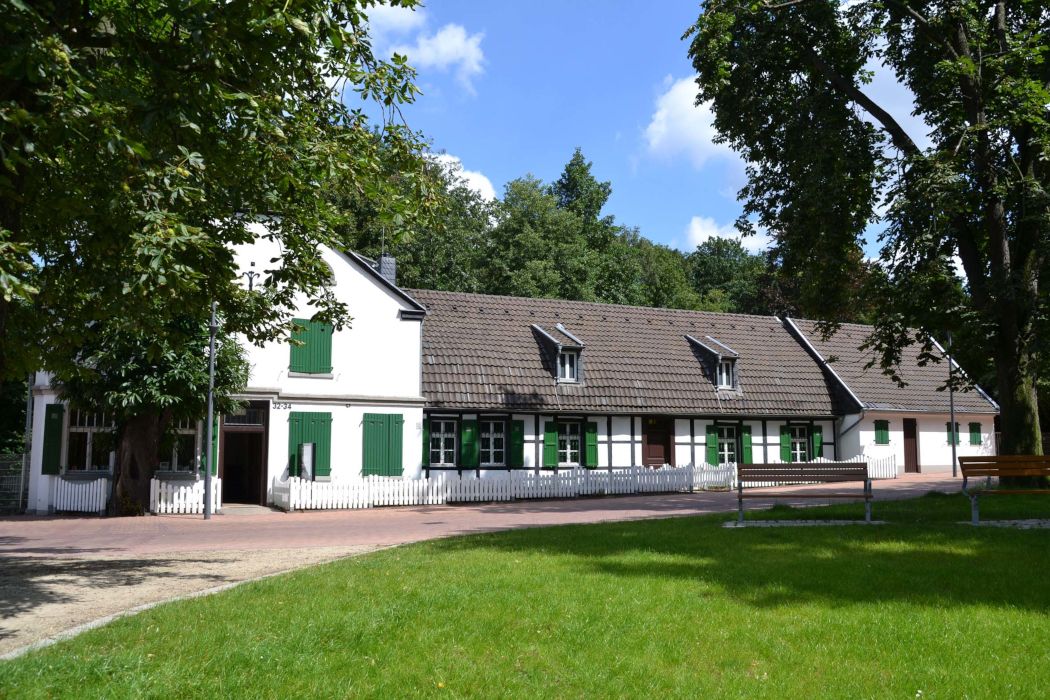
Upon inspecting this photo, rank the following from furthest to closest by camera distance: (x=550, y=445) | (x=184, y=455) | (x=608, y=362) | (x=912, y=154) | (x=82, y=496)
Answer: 1. (x=608, y=362)
2. (x=550, y=445)
3. (x=184, y=455)
4. (x=82, y=496)
5. (x=912, y=154)

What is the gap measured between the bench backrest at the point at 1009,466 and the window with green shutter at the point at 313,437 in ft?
50.7

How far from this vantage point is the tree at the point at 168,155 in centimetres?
658

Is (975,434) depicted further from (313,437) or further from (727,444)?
(313,437)

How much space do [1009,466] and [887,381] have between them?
67.9ft

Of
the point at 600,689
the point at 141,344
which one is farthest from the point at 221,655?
the point at 141,344

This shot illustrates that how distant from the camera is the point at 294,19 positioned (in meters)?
6.62

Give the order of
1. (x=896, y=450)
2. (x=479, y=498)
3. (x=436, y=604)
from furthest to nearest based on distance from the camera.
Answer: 1. (x=896, y=450)
2. (x=479, y=498)
3. (x=436, y=604)

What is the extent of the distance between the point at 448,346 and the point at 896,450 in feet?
58.1

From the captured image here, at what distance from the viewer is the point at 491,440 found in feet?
85.0

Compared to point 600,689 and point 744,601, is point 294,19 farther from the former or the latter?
point 744,601

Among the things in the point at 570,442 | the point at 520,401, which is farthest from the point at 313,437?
the point at 570,442

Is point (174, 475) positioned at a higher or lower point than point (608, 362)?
lower

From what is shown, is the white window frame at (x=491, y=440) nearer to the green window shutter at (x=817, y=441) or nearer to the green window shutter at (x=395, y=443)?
the green window shutter at (x=395, y=443)

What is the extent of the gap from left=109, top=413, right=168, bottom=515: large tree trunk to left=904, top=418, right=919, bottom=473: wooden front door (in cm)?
2624
